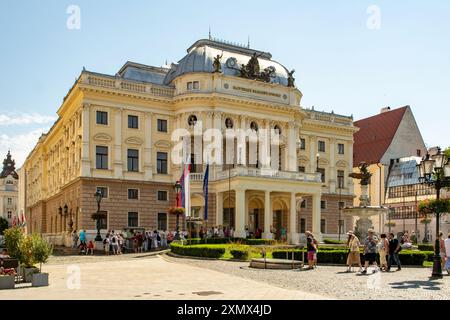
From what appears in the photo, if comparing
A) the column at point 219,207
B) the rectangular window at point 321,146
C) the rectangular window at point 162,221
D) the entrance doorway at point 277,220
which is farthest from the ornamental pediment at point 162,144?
the rectangular window at point 321,146

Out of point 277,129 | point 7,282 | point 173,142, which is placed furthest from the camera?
point 277,129

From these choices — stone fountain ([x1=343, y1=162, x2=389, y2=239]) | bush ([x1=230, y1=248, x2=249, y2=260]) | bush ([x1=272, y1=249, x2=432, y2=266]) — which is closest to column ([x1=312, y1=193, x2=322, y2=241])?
stone fountain ([x1=343, y1=162, x2=389, y2=239])

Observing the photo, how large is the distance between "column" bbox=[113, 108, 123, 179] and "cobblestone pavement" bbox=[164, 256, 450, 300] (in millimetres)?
26177

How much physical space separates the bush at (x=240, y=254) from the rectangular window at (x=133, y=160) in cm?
2378

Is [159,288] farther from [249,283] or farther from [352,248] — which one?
[352,248]

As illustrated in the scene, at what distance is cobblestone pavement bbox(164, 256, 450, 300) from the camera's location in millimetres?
15781

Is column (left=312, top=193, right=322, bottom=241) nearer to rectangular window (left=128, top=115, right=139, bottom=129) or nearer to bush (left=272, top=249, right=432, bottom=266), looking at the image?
rectangular window (left=128, top=115, right=139, bottom=129)

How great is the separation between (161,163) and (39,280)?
3526 centimetres

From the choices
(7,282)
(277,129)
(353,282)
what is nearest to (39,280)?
(7,282)

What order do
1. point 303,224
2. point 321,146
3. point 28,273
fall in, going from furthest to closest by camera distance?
point 321,146 < point 303,224 < point 28,273

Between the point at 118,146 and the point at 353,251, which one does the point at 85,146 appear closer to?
the point at 118,146

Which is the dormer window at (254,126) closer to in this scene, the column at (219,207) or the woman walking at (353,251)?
the column at (219,207)

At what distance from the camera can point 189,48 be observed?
200 ft

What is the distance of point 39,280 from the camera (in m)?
17.8
